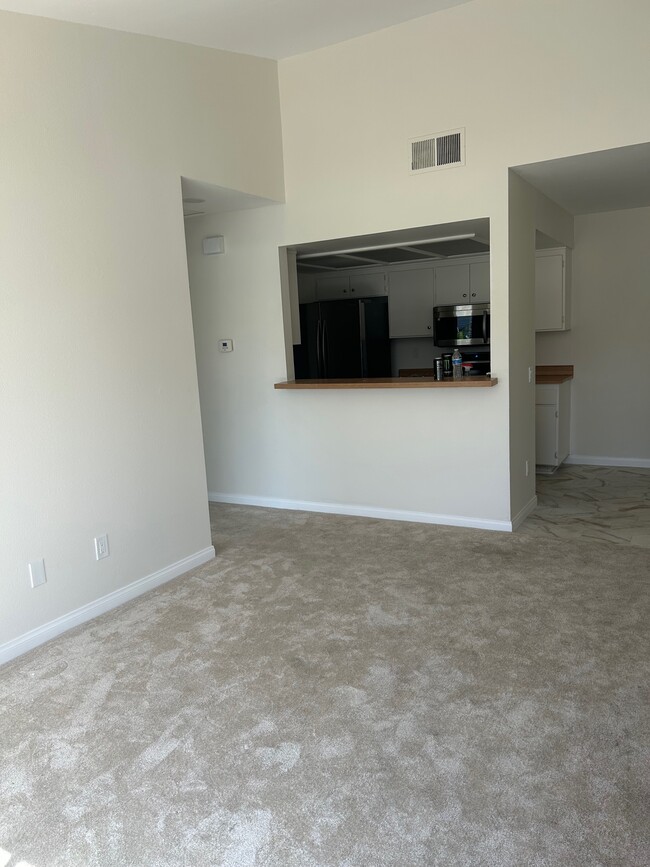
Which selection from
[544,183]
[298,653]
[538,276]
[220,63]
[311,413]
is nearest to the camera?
[298,653]

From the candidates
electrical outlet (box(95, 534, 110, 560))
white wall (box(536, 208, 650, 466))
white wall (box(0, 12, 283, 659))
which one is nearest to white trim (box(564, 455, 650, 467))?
white wall (box(536, 208, 650, 466))

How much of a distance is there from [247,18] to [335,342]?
3.13m

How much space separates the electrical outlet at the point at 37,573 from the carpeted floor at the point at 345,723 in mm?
313

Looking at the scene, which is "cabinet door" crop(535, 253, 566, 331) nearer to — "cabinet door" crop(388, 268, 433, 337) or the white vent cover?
"cabinet door" crop(388, 268, 433, 337)

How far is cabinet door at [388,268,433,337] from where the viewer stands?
691 centimetres

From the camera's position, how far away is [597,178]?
13.9 ft

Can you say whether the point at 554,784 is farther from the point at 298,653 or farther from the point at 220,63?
the point at 220,63

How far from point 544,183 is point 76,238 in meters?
3.05

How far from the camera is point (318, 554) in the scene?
400 centimetres

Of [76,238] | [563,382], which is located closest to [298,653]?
[76,238]

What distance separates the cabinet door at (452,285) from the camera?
6668 millimetres

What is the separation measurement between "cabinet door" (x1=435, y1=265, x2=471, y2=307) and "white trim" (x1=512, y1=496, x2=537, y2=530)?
105 inches

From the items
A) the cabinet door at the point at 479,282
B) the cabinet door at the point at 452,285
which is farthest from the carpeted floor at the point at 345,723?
the cabinet door at the point at 452,285

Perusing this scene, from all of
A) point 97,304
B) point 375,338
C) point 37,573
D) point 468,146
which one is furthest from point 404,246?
point 37,573
